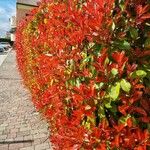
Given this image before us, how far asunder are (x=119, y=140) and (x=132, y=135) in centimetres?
12

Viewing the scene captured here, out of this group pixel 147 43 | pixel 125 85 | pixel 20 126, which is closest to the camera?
pixel 125 85

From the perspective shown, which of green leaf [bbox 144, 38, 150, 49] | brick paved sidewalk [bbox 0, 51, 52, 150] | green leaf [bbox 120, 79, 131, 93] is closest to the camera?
green leaf [bbox 120, 79, 131, 93]

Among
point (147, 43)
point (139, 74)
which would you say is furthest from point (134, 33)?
point (139, 74)

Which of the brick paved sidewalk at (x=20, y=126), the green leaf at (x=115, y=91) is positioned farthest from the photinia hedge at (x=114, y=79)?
the brick paved sidewalk at (x=20, y=126)

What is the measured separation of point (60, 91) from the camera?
4.27 metres

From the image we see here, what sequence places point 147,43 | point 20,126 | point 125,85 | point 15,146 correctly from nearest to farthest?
point 125,85 → point 147,43 → point 15,146 → point 20,126

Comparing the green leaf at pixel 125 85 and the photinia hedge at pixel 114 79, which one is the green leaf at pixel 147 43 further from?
the green leaf at pixel 125 85

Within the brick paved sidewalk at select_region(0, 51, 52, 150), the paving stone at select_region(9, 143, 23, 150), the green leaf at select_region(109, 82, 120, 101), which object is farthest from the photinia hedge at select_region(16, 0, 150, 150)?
the brick paved sidewalk at select_region(0, 51, 52, 150)

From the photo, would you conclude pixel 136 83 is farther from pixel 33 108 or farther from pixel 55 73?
pixel 33 108

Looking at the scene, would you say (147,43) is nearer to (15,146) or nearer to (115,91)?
(115,91)

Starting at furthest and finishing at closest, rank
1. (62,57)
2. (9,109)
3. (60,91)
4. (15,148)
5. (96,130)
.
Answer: (9,109)
(15,148)
(60,91)
(62,57)
(96,130)

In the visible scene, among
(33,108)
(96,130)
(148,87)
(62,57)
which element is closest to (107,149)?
(96,130)

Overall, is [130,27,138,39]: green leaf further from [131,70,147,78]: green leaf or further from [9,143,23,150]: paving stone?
[9,143,23,150]: paving stone

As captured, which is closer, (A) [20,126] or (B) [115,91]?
(B) [115,91]
